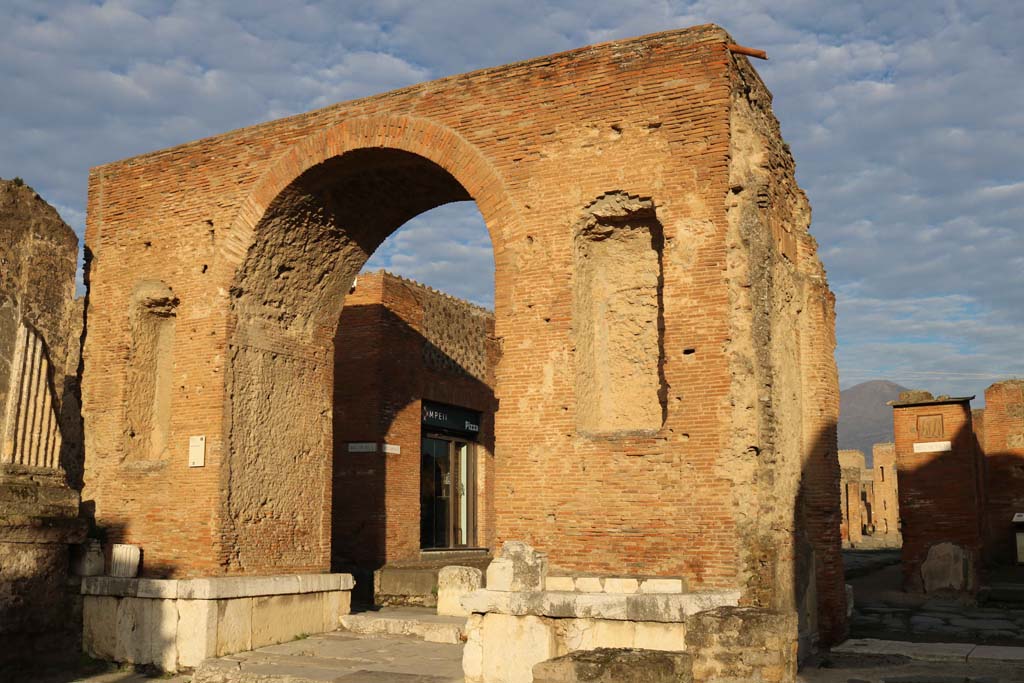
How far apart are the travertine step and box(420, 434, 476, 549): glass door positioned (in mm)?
5027

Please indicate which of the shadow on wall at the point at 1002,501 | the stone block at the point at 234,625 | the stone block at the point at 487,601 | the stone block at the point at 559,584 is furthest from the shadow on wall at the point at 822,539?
the shadow on wall at the point at 1002,501

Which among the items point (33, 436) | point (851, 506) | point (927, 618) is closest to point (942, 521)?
point (927, 618)

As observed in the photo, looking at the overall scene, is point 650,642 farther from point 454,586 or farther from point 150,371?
point 150,371

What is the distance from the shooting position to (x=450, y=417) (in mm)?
16688

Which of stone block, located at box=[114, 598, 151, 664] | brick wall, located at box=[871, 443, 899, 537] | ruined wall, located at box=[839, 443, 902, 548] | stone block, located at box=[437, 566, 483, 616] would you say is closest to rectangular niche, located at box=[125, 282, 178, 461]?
stone block, located at box=[114, 598, 151, 664]

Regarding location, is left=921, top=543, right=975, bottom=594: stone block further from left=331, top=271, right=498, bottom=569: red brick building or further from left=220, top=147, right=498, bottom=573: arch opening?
left=220, top=147, right=498, bottom=573: arch opening

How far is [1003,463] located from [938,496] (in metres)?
4.72

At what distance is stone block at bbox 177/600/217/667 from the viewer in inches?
362

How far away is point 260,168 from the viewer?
1017 centimetres

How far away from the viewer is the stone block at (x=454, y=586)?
11.4m

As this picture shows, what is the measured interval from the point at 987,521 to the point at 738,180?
12.8 m

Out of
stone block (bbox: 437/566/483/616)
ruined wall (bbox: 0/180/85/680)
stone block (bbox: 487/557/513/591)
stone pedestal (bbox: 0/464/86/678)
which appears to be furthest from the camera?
stone block (bbox: 437/566/483/616)

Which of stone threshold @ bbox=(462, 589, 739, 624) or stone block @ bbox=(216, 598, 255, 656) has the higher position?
stone threshold @ bbox=(462, 589, 739, 624)

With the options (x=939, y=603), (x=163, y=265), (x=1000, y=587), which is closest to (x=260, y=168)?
(x=163, y=265)
